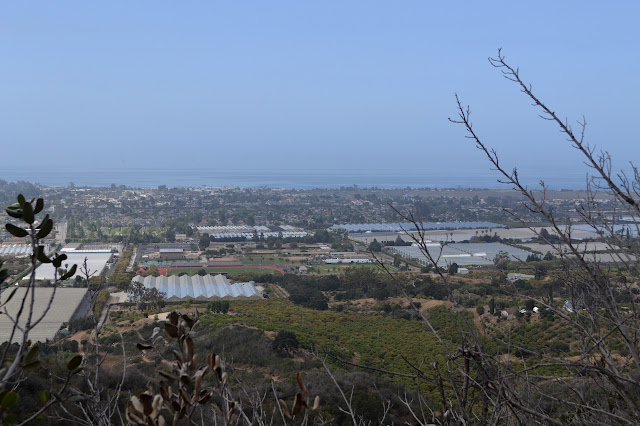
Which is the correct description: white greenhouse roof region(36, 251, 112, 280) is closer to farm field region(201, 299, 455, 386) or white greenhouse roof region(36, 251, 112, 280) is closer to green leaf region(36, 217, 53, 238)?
farm field region(201, 299, 455, 386)

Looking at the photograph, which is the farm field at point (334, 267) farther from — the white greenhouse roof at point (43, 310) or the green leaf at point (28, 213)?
the green leaf at point (28, 213)

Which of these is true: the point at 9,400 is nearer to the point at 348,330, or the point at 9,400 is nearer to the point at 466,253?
the point at 348,330

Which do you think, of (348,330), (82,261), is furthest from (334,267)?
(348,330)

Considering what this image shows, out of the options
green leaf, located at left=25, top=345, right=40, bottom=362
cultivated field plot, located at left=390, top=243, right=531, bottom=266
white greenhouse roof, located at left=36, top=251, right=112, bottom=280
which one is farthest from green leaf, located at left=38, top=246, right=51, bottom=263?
cultivated field plot, located at left=390, top=243, right=531, bottom=266

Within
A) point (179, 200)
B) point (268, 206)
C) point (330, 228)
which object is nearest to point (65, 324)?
point (330, 228)

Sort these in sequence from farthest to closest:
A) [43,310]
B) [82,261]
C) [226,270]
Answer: [226,270], [82,261], [43,310]

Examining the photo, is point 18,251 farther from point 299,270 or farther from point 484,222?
point 484,222

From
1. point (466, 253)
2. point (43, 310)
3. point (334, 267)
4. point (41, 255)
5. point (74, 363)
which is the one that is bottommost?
point (334, 267)

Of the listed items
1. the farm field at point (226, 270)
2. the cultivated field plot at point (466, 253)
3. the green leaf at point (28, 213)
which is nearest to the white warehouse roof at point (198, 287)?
the farm field at point (226, 270)
